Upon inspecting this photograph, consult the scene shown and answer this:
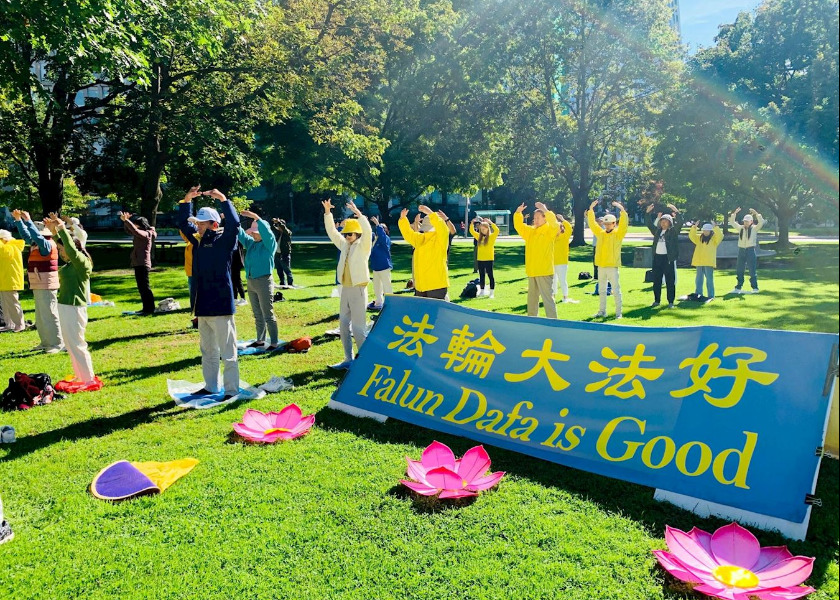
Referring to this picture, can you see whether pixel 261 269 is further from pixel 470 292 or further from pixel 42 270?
pixel 470 292

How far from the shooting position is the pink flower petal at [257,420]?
646cm

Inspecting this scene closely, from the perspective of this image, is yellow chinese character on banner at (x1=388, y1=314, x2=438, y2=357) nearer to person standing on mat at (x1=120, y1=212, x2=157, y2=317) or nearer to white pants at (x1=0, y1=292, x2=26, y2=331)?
person standing on mat at (x1=120, y1=212, x2=157, y2=317)

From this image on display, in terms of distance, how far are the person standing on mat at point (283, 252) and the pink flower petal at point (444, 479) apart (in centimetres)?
1230

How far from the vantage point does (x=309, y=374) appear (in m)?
8.80

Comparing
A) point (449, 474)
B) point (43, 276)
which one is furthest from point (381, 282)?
point (449, 474)

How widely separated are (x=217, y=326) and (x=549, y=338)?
4.05 meters

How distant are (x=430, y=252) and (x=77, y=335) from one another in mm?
4970

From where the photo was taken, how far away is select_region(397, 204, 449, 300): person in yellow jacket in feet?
30.6

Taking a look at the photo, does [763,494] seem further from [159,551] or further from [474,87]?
[474,87]

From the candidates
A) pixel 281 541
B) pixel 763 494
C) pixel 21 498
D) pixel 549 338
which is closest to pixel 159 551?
pixel 281 541

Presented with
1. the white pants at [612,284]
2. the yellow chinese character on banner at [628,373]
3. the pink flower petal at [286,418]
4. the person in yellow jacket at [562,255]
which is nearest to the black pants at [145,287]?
the pink flower petal at [286,418]

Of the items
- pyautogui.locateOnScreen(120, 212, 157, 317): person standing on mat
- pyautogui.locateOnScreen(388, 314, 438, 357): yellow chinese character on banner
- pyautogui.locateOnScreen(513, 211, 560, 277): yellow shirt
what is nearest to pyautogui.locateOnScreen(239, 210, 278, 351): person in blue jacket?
pyautogui.locateOnScreen(388, 314, 438, 357): yellow chinese character on banner

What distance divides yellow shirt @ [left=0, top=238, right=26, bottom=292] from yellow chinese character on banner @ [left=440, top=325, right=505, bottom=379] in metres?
9.62

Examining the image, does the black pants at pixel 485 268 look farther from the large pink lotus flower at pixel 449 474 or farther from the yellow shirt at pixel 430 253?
the large pink lotus flower at pixel 449 474
